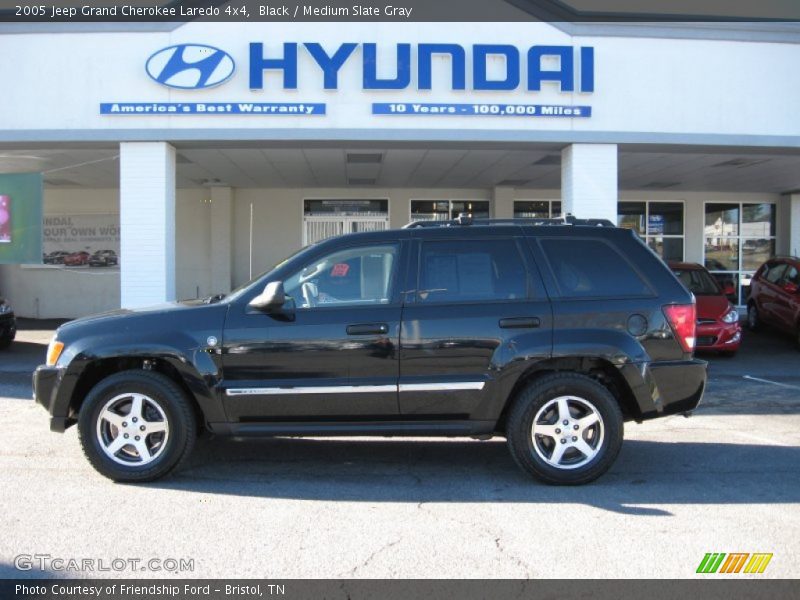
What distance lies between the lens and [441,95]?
11.0 metres

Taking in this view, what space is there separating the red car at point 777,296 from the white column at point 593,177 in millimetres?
4582

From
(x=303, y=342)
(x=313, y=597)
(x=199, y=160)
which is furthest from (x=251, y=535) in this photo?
(x=199, y=160)

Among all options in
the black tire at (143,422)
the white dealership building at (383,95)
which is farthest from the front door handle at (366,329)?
the white dealership building at (383,95)

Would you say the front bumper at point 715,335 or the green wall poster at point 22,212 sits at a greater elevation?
the green wall poster at point 22,212

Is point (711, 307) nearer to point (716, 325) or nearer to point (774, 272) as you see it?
point (716, 325)

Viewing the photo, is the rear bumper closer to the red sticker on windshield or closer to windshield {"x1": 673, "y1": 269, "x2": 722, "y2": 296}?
the red sticker on windshield

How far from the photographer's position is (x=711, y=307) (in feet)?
37.8

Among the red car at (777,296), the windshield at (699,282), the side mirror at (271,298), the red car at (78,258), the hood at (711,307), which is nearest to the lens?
the side mirror at (271,298)

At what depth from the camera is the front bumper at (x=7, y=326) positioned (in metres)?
12.5

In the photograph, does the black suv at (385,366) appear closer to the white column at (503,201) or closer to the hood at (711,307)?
the hood at (711,307)

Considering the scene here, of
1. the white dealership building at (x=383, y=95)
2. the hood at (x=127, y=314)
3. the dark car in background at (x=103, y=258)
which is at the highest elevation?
the white dealership building at (x=383, y=95)

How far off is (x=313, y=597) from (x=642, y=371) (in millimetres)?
2960

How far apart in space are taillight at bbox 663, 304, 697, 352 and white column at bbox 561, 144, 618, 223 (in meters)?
6.42

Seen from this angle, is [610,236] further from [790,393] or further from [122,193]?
[122,193]
